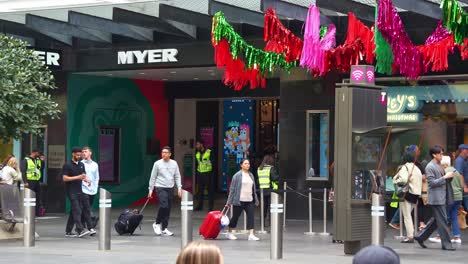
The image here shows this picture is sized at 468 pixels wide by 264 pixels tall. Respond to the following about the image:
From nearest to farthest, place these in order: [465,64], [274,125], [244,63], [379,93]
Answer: [379,93] → [244,63] → [465,64] → [274,125]

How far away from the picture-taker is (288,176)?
80.9ft

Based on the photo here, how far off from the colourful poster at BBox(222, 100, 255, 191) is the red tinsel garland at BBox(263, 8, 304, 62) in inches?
503

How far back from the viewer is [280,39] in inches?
795

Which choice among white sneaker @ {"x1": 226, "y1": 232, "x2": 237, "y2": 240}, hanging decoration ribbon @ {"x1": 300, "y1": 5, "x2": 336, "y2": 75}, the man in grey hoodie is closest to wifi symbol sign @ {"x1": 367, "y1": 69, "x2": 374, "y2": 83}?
hanging decoration ribbon @ {"x1": 300, "y1": 5, "x2": 336, "y2": 75}

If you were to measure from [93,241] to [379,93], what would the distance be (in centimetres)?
642

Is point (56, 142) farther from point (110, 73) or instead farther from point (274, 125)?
point (274, 125)

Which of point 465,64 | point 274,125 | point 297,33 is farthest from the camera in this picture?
point 274,125

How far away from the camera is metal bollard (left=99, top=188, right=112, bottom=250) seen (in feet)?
54.3

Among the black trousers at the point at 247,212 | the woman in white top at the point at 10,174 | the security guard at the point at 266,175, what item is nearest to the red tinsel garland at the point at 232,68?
the security guard at the point at 266,175

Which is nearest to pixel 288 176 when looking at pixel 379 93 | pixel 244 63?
pixel 244 63

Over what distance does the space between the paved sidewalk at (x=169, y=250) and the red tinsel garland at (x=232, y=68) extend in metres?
3.20

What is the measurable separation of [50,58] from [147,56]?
2447 mm

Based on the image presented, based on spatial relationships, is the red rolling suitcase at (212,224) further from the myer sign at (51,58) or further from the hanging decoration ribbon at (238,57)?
the myer sign at (51,58)

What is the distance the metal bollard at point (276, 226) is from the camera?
1520 cm
